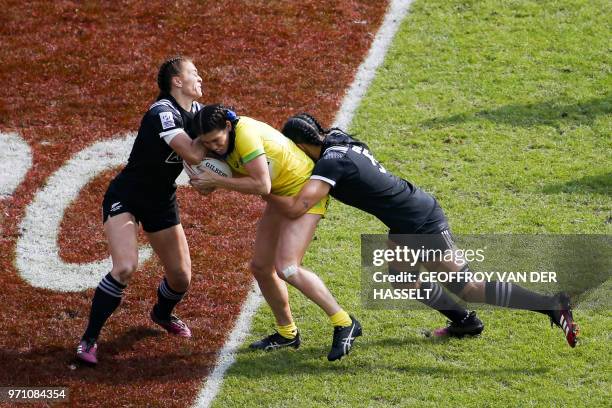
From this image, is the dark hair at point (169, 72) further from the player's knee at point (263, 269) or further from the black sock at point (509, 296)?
the black sock at point (509, 296)

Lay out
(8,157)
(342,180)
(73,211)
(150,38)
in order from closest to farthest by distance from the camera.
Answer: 1. (342,180)
2. (73,211)
3. (8,157)
4. (150,38)

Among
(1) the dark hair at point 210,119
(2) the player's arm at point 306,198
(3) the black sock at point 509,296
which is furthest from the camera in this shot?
(3) the black sock at point 509,296

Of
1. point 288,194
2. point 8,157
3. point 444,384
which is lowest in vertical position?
point 8,157

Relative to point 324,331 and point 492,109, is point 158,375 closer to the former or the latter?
point 324,331

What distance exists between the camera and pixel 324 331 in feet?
30.9

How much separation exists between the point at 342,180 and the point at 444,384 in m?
1.72

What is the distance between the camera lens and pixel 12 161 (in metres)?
12.2

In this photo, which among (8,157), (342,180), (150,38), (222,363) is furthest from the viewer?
(150,38)

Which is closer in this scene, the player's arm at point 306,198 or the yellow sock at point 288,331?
the player's arm at point 306,198

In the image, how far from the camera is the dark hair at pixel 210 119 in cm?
816

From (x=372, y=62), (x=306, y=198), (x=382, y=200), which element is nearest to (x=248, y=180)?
(x=306, y=198)

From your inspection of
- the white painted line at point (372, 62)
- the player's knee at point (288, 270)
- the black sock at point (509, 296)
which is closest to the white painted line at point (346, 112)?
the white painted line at point (372, 62)

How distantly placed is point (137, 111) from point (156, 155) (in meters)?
4.40

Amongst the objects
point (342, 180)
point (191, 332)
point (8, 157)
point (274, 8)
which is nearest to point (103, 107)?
point (8, 157)
